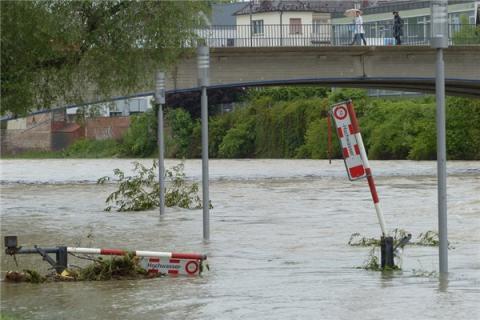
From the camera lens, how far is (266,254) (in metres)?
18.8

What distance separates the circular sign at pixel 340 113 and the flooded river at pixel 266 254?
1786mm

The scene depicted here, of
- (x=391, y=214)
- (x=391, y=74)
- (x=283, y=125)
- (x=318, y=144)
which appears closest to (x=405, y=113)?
(x=318, y=144)

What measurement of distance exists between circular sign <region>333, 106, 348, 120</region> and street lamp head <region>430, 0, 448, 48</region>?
137cm

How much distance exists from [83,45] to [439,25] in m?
9.86

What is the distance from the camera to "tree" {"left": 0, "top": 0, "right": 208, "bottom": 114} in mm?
20734

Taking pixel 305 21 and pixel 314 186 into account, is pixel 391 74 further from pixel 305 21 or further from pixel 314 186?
pixel 305 21

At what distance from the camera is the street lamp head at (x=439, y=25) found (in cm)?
1411

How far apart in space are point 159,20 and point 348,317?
11.8 meters

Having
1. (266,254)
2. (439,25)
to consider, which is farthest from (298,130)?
(439,25)

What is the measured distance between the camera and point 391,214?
2858 cm

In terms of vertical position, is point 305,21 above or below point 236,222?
above

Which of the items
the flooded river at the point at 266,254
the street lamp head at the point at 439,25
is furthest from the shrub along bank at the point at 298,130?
the street lamp head at the point at 439,25

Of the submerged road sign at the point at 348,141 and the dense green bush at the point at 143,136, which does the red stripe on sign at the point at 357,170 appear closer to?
the submerged road sign at the point at 348,141

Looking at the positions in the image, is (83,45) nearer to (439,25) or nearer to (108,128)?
(439,25)
